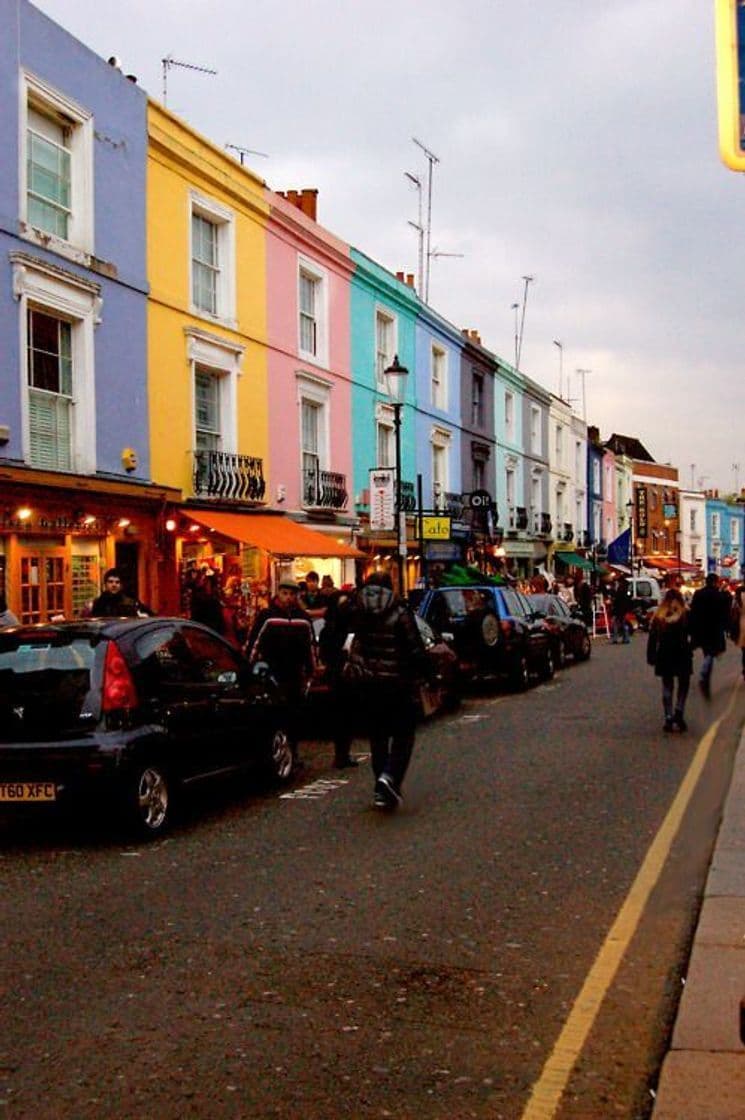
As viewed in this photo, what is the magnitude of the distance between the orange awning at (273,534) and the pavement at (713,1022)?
1367 cm

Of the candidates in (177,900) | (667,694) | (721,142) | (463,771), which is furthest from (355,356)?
(721,142)

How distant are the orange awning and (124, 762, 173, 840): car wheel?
37.0 ft

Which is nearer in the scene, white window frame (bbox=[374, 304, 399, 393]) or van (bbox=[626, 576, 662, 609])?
white window frame (bbox=[374, 304, 399, 393])

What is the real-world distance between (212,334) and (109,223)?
3.37 m

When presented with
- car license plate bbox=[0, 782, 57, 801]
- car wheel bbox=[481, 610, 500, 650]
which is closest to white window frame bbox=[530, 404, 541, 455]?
car wheel bbox=[481, 610, 500, 650]

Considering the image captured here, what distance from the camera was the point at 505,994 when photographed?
4.83 metres

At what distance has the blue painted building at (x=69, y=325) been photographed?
15531 mm

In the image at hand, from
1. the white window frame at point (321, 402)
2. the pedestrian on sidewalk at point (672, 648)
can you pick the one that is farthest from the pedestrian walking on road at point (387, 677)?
the white window frame at point (321, 402)

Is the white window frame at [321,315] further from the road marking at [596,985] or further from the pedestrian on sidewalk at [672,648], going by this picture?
the road marking at [596,985]

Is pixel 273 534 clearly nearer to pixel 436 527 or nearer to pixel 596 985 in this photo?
pixel 436 527

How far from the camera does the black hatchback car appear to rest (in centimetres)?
748

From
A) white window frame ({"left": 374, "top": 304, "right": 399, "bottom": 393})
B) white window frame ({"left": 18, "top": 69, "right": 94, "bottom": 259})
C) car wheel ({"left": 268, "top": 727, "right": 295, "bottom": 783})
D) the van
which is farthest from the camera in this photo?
the van

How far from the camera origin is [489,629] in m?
17.3

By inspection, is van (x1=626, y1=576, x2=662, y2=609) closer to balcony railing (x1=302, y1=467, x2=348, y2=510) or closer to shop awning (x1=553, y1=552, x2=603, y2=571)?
shop awning (x1=553, y1=552, x2=603, y2=571)
